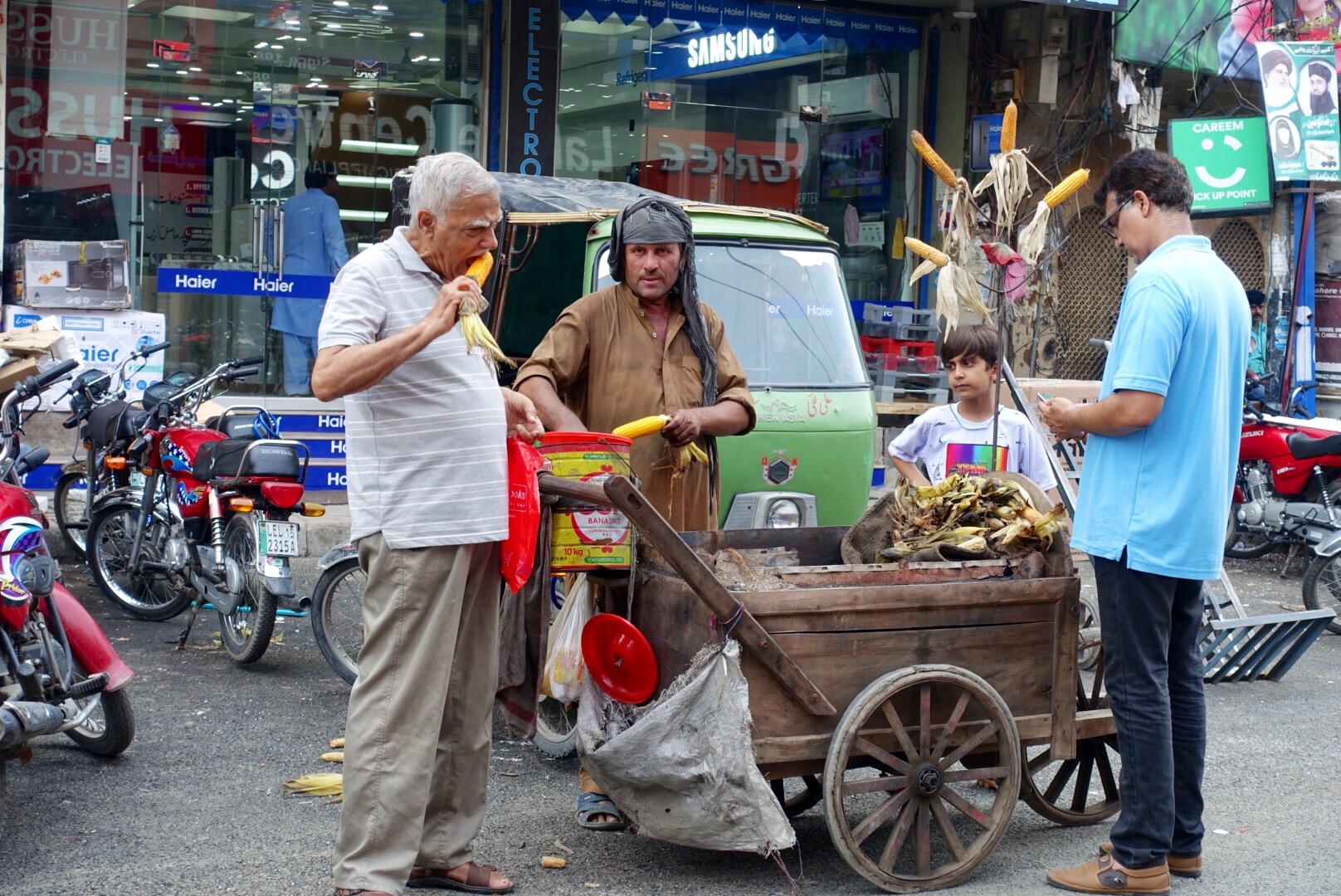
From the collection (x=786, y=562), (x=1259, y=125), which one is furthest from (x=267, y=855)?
(x=1259, y=125)

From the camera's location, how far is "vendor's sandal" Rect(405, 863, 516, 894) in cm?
385

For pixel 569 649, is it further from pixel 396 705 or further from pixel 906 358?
pixel 906 358

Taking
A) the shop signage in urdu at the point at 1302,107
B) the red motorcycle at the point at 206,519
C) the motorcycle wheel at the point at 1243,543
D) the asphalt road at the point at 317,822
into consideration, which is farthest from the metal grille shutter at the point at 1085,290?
the red motorcycle at the point at 206,519

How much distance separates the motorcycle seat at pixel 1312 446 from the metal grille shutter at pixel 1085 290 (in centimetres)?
426

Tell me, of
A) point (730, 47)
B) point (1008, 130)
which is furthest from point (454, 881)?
point (730, 47)

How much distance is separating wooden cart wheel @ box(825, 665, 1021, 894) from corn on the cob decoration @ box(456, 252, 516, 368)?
1.37 meters

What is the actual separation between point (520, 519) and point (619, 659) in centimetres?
57

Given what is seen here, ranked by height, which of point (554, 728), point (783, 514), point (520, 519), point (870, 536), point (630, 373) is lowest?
point (554, 728)

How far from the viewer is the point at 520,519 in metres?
3.71

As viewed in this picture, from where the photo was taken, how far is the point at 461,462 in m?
3.59

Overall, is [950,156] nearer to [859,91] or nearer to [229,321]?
[859,91]

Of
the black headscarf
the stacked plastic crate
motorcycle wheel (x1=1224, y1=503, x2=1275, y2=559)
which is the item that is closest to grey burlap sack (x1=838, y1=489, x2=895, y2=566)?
the black headscarf

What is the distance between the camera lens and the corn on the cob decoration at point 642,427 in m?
4.32

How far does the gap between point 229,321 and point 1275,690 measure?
7.56 m
